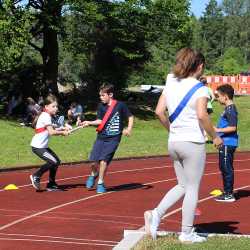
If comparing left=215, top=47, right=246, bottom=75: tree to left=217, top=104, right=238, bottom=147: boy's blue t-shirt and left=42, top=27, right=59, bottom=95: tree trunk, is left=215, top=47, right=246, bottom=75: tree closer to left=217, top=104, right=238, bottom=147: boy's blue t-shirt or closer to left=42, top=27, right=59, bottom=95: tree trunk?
left=42, top=27, right=59, bottom=95: tree trunk

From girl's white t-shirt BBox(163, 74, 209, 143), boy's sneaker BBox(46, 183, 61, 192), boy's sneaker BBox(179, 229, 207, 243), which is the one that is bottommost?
boy's sneaker BBox(46, 183, 61, 192)

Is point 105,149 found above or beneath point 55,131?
beneath

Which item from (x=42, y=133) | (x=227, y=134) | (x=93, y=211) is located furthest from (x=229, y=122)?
(x=42, y=133)

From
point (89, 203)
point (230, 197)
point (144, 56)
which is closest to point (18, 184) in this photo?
point (89, 203)

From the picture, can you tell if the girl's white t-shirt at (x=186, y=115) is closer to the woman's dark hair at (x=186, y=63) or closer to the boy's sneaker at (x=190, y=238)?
the woman's dark hair at (x=186, y=63)

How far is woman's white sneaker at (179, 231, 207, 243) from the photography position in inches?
300

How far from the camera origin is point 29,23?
35.8 meters

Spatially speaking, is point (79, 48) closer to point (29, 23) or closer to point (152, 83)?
point (29, 23)

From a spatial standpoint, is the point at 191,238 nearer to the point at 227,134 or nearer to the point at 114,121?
the point at 227,134

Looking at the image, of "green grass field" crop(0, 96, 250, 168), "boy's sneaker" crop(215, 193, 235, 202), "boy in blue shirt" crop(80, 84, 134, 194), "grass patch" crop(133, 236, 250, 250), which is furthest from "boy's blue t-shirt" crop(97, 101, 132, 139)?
"green grass field" crop(0, 96, 250, 168)

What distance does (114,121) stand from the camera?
12.3 m

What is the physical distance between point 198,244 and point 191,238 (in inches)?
7.5

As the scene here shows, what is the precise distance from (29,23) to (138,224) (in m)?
27.5

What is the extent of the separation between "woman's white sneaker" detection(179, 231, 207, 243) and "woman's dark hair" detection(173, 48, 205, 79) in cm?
164
